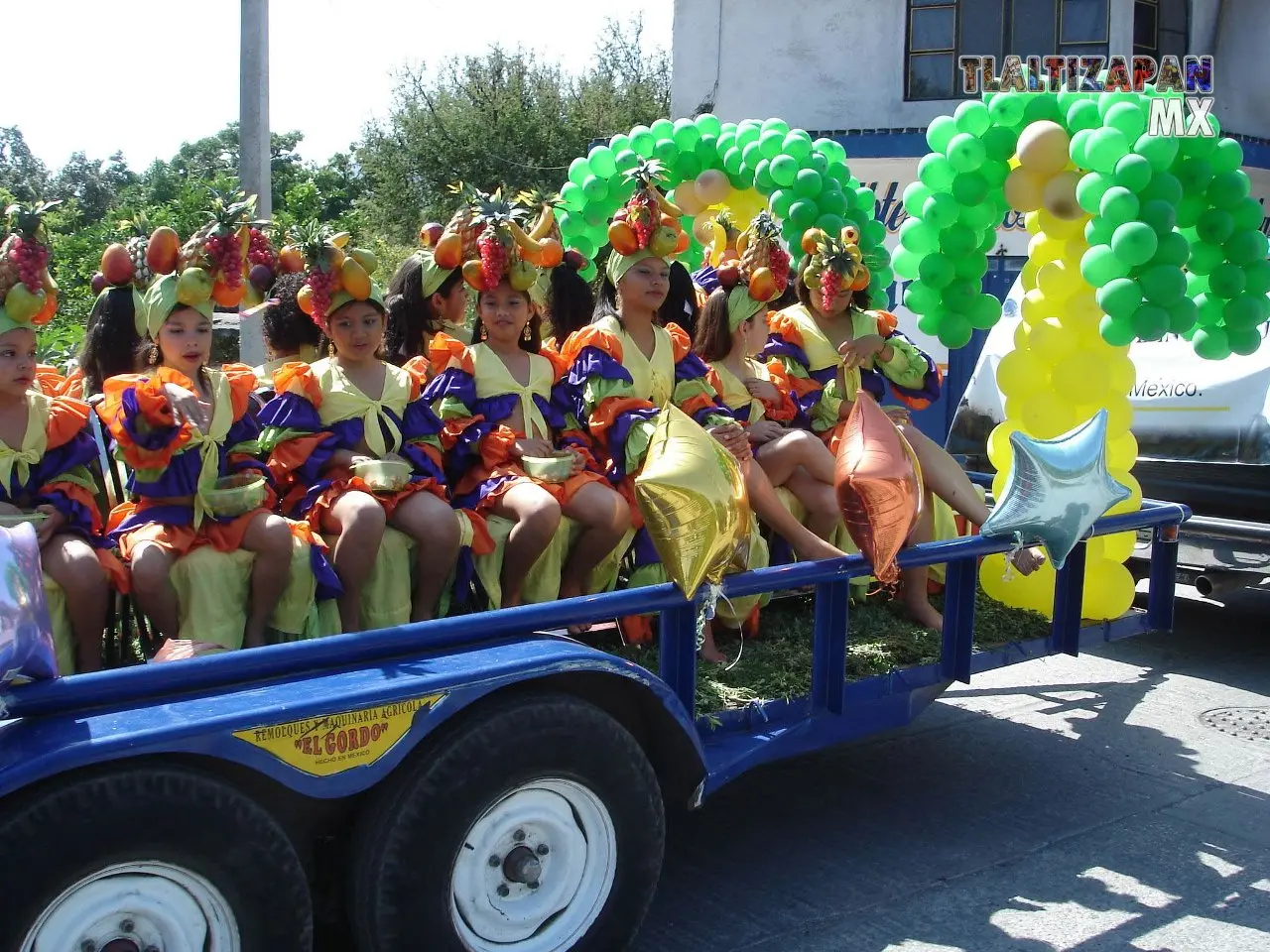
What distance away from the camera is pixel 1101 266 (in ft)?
14.5

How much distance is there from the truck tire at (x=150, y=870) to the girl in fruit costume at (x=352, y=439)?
1.24 m

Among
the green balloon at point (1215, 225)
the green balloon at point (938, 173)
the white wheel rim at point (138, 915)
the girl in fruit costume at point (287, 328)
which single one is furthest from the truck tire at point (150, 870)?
the green balloon at point (1215, 225)

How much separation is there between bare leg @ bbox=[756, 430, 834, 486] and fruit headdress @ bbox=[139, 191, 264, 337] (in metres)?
2.03

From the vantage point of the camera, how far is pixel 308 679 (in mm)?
2762

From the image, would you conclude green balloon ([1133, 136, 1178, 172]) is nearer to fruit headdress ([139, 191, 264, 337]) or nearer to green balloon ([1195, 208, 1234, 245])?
green balloon ([1195, 208, 1234, 245])

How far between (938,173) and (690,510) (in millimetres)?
2443

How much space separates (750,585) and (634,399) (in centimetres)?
109

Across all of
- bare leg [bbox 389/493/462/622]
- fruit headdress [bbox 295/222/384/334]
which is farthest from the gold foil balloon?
fruit headdress [bbox 295/222/384/334]

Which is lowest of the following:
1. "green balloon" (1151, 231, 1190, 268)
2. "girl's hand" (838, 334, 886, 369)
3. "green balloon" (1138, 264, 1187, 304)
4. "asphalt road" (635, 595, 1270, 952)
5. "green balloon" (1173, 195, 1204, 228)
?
"asphalt road" (635, 595, 1270, 952)

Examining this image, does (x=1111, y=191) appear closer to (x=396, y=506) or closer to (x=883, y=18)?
(x=396, y=506)

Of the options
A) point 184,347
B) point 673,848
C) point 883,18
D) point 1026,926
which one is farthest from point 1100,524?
point 883,18

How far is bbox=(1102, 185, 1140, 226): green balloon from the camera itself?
431 cm

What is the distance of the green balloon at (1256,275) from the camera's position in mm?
4703

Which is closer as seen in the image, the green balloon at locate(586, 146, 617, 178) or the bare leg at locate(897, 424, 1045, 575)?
the bare leg at locate(897, 424, 1045, 575)
